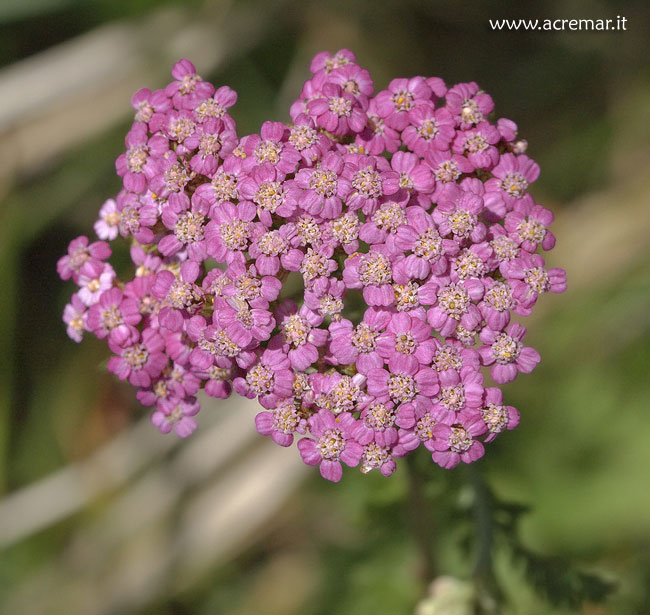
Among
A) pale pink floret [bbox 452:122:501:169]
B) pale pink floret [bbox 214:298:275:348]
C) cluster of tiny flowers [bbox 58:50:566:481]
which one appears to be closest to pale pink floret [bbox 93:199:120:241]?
cluster of tiny flowers [bbox 58:50:566:481]

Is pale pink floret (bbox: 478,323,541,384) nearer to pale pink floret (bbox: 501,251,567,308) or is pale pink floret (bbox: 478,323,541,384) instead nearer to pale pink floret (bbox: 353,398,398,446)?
pale pink floret (bbox: 501,251,567,308)

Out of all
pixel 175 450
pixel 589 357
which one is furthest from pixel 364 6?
pixel 175 450

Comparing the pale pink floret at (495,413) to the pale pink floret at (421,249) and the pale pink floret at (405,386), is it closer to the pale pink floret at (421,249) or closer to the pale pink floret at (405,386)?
the pale pink floret at (405,386)

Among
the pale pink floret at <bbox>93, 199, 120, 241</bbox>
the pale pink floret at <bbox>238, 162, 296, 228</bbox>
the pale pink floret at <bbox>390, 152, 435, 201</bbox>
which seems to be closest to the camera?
the pale pink floret at <bbox>238, 162, 296, 228</bbox>

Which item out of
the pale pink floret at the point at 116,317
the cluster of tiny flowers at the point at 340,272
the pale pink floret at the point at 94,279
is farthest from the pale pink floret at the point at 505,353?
the pale pink floret at the point at 94,279

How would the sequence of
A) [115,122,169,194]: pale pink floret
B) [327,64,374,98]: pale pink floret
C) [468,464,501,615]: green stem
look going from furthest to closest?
[468,464,501,615]: green stem
[327,64,374,98]: pale pink floret
[115,122,169,194]: pale pink floret

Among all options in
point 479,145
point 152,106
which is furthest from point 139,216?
point 479,145

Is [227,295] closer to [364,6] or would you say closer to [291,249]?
[291,249]
